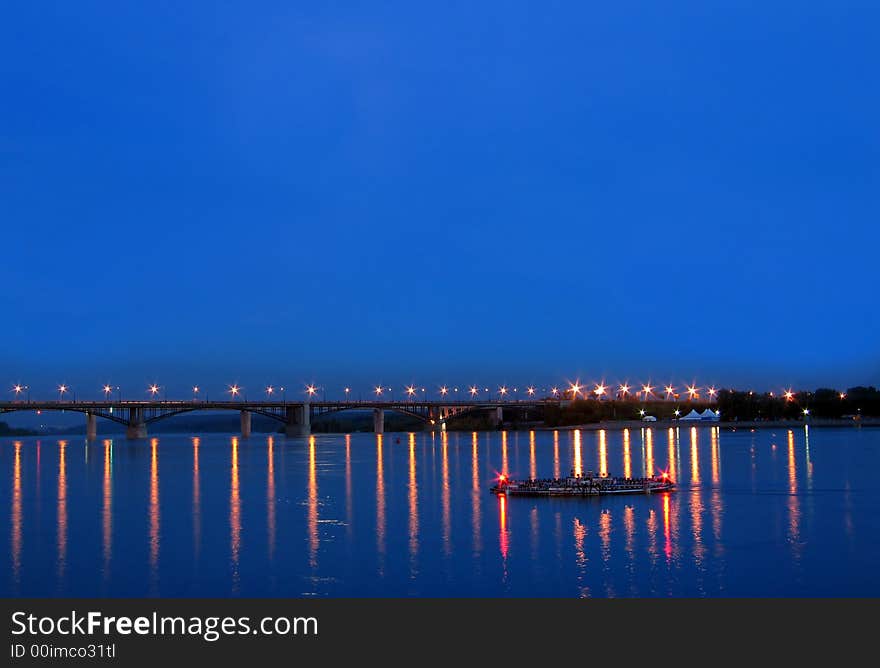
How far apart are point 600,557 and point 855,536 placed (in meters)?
13.4

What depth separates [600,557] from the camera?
3659 centimetres

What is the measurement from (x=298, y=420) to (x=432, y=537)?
15691cm

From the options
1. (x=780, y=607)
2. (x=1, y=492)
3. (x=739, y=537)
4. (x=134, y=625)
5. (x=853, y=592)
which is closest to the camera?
(x=134, y=625)

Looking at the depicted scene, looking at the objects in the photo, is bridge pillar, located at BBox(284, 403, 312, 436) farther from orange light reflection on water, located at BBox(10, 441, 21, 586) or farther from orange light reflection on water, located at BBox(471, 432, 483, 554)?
orange light reflection on water, located at BBox(10, 441, 21, 586)

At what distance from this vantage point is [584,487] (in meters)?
60.8

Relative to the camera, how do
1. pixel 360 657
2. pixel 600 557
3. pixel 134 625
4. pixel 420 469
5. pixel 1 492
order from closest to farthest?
1. pixel 360 657
2. pixel 134 625
3. pixel 600 557
4. pixel 1 492
5. pixel 420 469

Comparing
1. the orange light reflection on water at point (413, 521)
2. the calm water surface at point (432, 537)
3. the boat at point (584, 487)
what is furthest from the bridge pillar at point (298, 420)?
the boat at point (584, 487)

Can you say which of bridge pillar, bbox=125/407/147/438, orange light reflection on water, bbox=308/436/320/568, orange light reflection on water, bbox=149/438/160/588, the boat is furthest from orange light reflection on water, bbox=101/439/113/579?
bridge pillar, bbox=125/407/147/438

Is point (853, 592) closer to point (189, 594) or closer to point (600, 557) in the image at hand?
point (600, 557)

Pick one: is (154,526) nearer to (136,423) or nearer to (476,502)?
(476,502)

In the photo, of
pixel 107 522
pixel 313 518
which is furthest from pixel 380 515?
pixel 107 522

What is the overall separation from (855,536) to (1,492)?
6114 cm

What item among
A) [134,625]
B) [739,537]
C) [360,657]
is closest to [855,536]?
[739,537]

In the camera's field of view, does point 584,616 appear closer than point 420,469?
Yes
